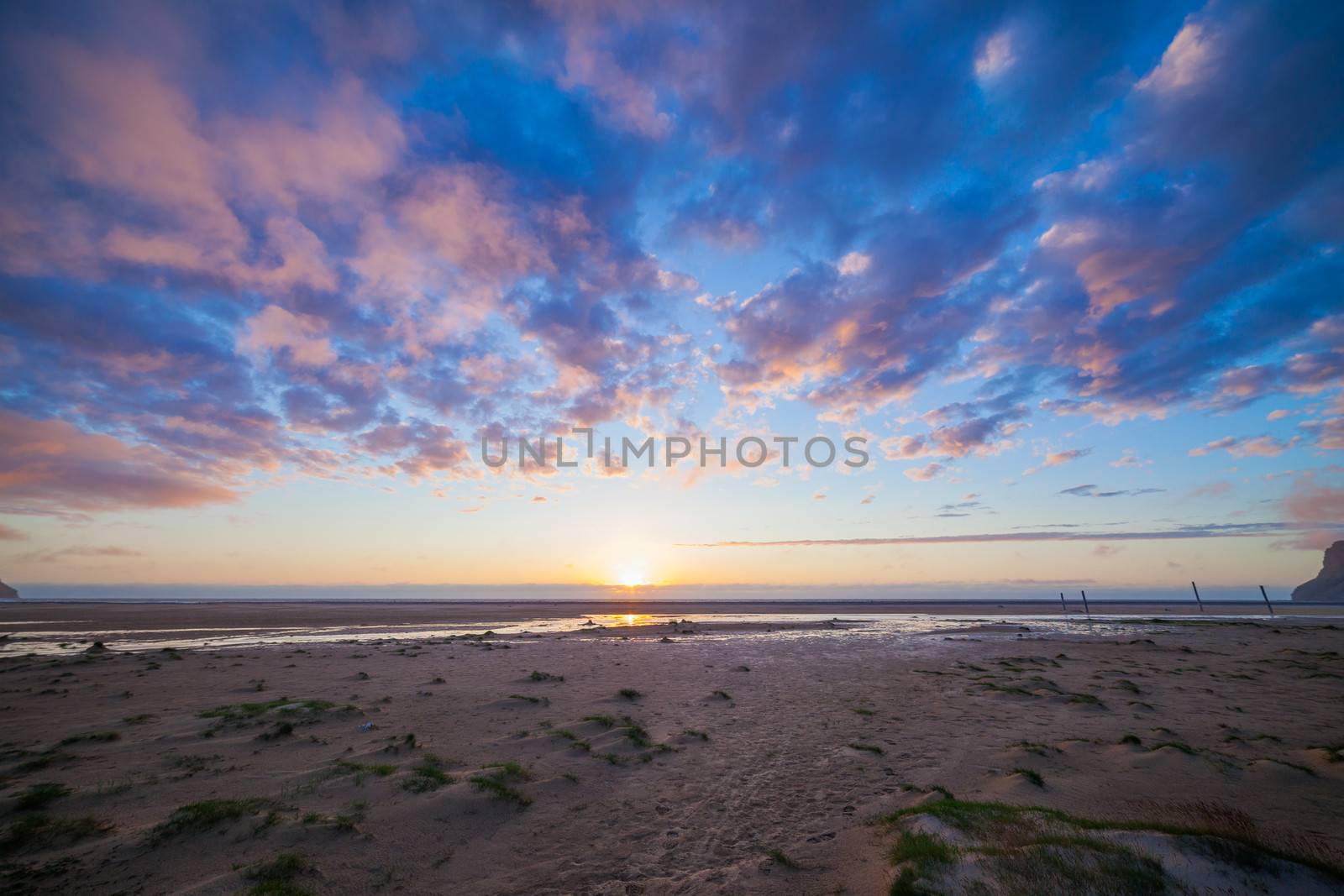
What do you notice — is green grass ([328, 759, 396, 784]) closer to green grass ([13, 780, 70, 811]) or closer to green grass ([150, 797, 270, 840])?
green grass ([150, 797, 270, 840])

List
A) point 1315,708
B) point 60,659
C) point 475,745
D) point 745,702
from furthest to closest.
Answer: point 60,659, point 745,702, point 1315,708, point 475,745

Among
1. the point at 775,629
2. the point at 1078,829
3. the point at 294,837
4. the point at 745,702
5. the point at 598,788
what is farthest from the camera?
the point at 775,629

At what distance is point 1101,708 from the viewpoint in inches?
514

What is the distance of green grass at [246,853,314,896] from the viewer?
16.8ft

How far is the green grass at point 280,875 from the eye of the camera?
5.12 metres

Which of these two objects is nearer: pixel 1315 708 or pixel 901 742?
pixel 901 742

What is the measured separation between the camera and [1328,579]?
107000mm

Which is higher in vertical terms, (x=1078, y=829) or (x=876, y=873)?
(x=1078, y=829)

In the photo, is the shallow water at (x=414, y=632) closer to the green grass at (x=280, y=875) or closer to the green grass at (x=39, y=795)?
the green grass at (x=39, y=795)

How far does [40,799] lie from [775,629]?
34589 mm

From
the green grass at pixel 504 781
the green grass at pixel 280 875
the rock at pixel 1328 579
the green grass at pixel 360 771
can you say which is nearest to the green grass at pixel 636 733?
the green grass at pixel 504 781

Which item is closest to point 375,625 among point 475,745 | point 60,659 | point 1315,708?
point 60,659

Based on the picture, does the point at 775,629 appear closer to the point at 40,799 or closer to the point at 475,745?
the point at 475,745

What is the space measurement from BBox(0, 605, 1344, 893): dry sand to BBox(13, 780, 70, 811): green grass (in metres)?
0.07
